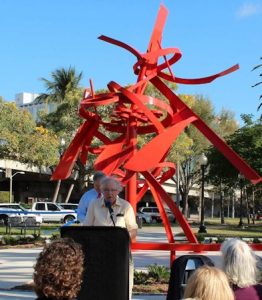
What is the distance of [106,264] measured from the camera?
215 inches

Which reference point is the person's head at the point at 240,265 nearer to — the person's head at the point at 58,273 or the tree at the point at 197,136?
the person's head at the point at 58,273

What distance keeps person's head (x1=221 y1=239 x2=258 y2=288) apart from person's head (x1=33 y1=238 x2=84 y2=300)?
1.16 meters

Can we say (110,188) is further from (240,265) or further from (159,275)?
(159,275)

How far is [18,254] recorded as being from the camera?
1802 cm

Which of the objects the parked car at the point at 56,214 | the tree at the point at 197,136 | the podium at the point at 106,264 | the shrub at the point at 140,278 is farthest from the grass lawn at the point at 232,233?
the podium at the point at 106,264

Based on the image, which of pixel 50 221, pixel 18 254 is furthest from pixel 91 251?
pixel 50 221

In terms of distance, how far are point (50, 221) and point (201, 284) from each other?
134 ft

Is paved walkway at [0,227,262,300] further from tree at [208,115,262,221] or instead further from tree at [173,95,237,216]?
tree at [173,95,237,216]

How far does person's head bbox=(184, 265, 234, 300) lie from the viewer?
3361 mm

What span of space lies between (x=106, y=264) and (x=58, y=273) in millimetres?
2259

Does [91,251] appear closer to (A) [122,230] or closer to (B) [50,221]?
(A) [122,230]

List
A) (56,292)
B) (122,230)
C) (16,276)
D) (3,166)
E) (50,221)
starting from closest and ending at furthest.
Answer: (56,292) → (122,230) → (16,276) → (50,221) → (3,166)

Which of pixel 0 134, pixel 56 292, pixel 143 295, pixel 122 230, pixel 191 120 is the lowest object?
pixel 143 295

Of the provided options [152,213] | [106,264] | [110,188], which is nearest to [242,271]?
[106,264]
